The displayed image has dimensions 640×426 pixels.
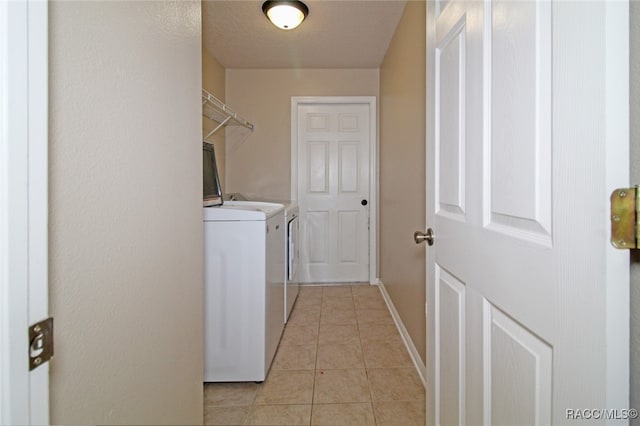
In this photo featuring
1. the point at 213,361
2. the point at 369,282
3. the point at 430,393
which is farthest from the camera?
the point at 369,282

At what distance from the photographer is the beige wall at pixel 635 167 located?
46cm

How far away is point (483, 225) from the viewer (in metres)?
0.76

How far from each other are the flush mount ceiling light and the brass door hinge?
2328 millimetres

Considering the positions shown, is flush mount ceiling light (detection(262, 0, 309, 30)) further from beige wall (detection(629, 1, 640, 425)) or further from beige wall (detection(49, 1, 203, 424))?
beige wall (detection(629, 1, 640, 425))

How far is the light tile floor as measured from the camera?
63.6 inches

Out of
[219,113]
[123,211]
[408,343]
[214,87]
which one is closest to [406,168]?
[408,343]

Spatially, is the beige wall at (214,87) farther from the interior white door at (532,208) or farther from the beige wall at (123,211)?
the interior white door at (532,208)

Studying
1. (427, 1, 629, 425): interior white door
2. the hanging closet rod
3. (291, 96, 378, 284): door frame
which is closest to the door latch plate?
(427, 1, 629, 425): interior white door

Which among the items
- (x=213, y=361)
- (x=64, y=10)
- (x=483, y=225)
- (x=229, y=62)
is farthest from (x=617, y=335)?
(x=229, y=62)

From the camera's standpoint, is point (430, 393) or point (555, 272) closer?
point (555, 272)

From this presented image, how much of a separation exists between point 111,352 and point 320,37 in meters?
2.83

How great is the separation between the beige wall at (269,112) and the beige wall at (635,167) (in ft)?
11.1

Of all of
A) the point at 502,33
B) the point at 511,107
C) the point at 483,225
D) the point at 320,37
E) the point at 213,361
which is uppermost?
Answer: the point at 320,37

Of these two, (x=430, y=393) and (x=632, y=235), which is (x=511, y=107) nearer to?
(x=632, y=235)
